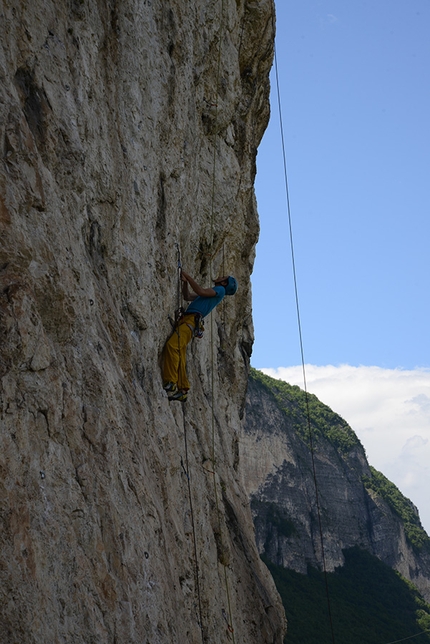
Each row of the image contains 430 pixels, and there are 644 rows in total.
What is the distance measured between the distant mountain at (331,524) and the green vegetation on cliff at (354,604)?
4.6 inches

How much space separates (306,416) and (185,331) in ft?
230

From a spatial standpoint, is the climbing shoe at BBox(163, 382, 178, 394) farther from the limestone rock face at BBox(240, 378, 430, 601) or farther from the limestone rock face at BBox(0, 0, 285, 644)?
the limestone rock face at BBox(240, 378, 430, 601)

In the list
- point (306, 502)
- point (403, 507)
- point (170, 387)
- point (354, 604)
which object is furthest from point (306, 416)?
point (170, 387)

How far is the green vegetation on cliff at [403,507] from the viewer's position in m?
76.4

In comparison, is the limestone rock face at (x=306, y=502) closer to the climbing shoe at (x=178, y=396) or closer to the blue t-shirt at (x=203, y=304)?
the blue t-shirt at (x=203, y=304)

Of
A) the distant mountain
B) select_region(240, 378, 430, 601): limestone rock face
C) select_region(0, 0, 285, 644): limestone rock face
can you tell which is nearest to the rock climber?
select_region(0, 0, 285, 644): limestone rock face

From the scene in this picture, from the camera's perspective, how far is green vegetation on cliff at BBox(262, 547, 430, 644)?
159 feet

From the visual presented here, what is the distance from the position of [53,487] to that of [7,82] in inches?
117

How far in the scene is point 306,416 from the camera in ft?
255

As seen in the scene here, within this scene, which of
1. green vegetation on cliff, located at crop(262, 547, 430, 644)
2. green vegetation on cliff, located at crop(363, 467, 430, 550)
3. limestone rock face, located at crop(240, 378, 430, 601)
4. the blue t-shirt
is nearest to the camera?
the blue t-shirt

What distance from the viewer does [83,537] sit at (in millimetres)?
5461

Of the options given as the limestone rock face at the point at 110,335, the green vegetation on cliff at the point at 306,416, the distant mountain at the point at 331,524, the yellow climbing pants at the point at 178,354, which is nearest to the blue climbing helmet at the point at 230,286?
the limestone rock face at the point at 110,335

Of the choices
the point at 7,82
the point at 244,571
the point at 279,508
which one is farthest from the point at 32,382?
the point at 279,508

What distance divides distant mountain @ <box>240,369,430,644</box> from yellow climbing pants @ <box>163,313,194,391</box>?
147 feet
